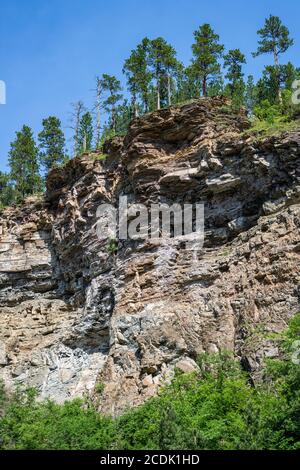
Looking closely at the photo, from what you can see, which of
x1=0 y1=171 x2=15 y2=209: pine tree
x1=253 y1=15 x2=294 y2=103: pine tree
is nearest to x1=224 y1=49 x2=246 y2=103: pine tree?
x1=253 y1=15 x2=294 y2=103: pine tree

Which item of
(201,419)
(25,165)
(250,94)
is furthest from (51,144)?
(201,419)

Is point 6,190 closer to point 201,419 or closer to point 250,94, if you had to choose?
point 250,94

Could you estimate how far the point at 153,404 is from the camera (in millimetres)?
22312

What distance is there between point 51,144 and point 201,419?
35.9m

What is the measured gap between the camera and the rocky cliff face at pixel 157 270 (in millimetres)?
24594

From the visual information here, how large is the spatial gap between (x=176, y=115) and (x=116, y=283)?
9.99 metres

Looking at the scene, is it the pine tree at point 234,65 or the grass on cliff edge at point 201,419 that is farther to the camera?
the pine tree at point 234,65

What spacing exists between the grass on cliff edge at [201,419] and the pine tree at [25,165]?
2756 cm

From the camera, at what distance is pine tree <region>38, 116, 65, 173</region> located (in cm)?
5078

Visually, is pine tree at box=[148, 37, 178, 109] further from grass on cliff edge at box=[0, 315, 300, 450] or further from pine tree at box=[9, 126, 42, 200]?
grass on cliff edge at box=[0, 315, 300, 450]

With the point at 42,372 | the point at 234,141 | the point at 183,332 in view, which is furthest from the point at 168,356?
the point at 234,141

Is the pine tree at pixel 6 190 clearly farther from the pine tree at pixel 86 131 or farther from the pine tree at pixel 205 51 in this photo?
the pine tree at pixel 205 51

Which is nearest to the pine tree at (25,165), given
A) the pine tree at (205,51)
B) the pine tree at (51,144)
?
the pine tree at (51,144)

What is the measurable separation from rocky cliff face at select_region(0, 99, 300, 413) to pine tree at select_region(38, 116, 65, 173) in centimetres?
1261
